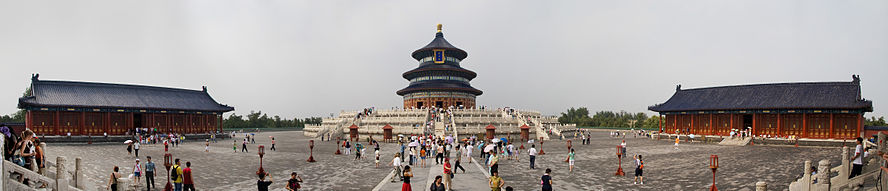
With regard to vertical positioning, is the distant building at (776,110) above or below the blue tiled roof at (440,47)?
below

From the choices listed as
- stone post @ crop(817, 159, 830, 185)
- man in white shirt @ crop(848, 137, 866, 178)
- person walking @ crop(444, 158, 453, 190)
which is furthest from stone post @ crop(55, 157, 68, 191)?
man in white shirt @ crop(848, 137, 866, 178)

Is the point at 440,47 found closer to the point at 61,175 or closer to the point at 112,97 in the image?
the point at 112,97

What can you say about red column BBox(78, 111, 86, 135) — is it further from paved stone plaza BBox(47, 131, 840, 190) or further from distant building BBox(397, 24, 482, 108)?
distant building BBox(397, 24, 482, 108)

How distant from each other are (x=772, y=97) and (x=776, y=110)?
2868 mm

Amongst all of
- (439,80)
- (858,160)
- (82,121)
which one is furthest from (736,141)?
(82,121)

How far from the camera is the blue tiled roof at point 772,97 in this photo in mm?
33344

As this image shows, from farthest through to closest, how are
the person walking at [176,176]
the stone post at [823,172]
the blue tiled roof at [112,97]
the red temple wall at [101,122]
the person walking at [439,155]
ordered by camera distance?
the blue tiled roof at [112,97] < the red temple wall at [101,122] < the person walking at [439,155] < the person walking at [176,176] < the stone post at [823,172]

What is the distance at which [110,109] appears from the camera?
3950cm

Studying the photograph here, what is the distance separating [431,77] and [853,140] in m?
45.0

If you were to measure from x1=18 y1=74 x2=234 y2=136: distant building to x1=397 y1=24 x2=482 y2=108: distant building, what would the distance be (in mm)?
25614

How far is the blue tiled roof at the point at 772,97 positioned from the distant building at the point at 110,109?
176 feet

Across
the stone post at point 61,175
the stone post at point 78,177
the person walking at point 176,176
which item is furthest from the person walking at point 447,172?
the stone post at point 78,177

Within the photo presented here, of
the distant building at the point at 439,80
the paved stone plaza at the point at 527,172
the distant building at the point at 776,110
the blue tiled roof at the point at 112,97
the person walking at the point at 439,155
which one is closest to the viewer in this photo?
the paved stone plaza at the point at 527,172

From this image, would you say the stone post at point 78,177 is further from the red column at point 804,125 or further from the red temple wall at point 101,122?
the red column at point 804,125
